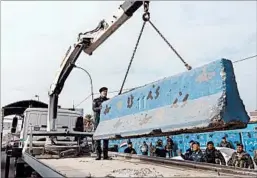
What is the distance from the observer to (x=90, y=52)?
24.0 feet

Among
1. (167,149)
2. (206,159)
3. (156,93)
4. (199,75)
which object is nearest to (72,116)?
(167,149)

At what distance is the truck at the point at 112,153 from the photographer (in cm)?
292

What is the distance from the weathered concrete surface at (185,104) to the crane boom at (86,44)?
1.64m

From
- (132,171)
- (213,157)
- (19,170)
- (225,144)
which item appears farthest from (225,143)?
(132,171)

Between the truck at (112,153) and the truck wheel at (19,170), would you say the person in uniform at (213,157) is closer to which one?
the truck at (112,153)

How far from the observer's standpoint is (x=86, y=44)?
23.4 ft

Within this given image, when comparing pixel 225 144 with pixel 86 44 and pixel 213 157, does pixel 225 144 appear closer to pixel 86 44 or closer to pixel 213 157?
pixel 213 157

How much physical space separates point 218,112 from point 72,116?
7.15 m

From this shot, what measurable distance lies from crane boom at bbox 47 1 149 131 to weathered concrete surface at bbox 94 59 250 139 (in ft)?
5.40

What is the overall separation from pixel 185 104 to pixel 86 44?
14.7ft

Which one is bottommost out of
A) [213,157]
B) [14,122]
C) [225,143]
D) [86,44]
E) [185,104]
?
[213,157]

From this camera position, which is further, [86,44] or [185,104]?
[86,44]

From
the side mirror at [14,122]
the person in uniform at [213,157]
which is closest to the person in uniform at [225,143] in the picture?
the person in uniform at [213,157]

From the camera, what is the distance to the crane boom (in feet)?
17.4
